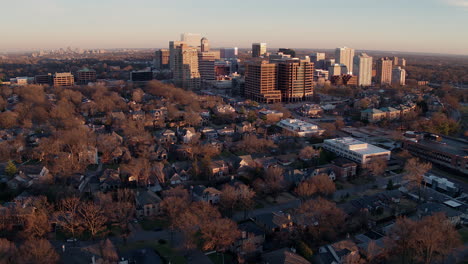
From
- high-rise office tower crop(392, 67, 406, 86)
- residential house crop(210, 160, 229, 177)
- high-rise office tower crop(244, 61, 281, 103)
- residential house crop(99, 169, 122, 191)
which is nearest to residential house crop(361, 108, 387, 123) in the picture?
high-rise office tower crop(244, 61, 281, 103)

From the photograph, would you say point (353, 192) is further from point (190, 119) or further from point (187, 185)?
point (190, 119)

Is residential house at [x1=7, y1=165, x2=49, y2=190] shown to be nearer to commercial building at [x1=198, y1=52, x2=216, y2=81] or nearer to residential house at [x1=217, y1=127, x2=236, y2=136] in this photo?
residential house at [x1=217, y1=127, x2=236, y2=136]

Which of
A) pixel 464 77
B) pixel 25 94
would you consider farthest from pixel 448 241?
pixel 464 77

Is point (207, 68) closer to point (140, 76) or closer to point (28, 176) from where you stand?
point (140, 76)

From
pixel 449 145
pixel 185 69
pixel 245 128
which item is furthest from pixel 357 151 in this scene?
pixel 185 69

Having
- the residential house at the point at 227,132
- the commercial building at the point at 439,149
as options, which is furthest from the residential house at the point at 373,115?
the residential house at the point at 227,132

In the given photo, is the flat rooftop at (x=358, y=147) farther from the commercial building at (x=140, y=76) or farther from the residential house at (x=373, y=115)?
the commercial building at (x=140, y=76)
